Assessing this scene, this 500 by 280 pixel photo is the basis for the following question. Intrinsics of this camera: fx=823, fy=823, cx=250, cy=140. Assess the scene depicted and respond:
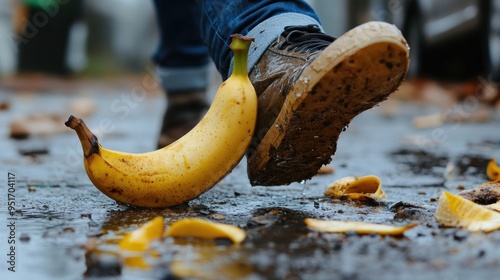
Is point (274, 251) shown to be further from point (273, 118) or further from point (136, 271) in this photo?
point (273, 118)

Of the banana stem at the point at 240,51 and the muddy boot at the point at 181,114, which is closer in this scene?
the banana stem at the point at 240,51

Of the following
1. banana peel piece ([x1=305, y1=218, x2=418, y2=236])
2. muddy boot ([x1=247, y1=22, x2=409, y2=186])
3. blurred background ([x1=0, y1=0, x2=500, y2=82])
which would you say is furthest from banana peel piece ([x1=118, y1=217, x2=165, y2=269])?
blurred background ([x1=0, y1=0, x2=500, y2=82])

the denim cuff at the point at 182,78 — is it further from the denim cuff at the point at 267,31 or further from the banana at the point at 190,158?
the banana at the point at 190,158

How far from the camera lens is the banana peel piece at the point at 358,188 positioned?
2357 millimetres

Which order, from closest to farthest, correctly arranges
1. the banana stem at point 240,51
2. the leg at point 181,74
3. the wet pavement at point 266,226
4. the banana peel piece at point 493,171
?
1. the wet pavement at point 266,226
2. the banana stem at point 240,51
3. the banana peel piece at point 493,171
4. the leg at point 181,74

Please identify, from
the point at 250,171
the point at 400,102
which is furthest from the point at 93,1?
the point at 250,171

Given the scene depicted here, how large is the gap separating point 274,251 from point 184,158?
1.90ft

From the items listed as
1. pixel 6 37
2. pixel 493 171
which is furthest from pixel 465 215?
pixel 6 37

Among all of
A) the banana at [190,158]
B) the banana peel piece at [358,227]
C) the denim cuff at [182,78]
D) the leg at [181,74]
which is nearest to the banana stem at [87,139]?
the banana at [190,158]

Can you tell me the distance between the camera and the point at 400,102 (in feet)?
27.2

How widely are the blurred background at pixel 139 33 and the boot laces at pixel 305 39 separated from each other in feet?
14.8

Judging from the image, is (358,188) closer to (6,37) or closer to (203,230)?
(203,230)

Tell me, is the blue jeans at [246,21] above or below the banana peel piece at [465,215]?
above

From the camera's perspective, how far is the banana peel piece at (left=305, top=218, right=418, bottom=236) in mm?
1778
